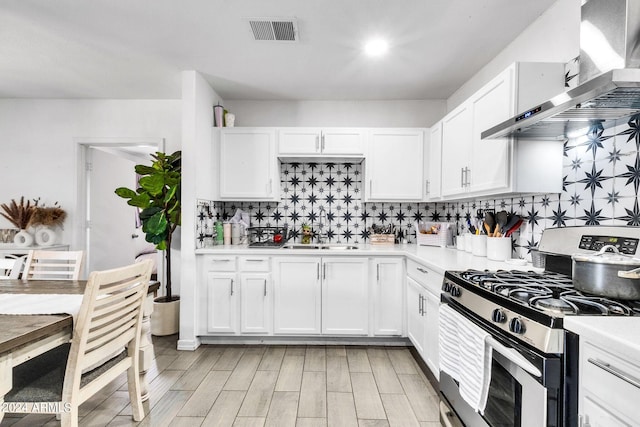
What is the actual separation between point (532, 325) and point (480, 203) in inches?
78.9

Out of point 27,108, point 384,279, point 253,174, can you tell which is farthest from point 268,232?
point 27,108

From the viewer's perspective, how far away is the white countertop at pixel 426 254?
2046 mm

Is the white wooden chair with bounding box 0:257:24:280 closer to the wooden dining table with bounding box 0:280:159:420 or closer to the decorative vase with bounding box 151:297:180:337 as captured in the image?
the wooden dining table with bounding box 0:280:159:420

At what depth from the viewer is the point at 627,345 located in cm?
79

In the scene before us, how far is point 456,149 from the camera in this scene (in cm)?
261

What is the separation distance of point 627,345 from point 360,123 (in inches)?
126

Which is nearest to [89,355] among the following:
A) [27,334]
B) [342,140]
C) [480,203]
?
[27,334]

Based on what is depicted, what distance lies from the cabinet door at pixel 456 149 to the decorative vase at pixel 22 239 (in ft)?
14.4

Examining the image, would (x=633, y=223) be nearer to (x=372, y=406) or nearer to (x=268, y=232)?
(x=372, y=406)

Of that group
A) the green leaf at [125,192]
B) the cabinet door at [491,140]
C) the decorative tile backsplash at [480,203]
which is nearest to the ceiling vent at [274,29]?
the cabinet door at [491,140]

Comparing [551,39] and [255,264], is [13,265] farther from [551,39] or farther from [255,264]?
[551,39]

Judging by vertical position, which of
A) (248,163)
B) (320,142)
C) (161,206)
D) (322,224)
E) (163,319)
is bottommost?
(163,319)

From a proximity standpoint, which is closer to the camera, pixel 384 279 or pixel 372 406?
pixel 372 406

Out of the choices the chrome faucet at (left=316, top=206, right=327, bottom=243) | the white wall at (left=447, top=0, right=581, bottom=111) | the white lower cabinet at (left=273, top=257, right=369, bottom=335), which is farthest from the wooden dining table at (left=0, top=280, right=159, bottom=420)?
the white wall at (left=447, top=0, right=581, bottom=111)
